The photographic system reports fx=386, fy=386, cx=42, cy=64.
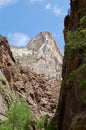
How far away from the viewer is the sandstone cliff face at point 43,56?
168500 millimetres

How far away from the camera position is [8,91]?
266 ft

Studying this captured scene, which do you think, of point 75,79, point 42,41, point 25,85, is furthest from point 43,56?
point 75,79

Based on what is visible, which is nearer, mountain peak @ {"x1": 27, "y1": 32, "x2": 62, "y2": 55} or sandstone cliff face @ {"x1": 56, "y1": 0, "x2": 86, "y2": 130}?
sandstone cliff face @ {"x1": 56, "y1": 0, "x2": 86, "y2": 130}

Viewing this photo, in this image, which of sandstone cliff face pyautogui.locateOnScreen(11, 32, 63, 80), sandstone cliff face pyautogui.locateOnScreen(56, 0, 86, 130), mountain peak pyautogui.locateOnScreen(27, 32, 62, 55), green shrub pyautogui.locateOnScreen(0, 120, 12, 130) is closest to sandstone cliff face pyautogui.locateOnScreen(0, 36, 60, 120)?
green shrub pyautogui.locateOnScreen(0, 120, 12, 130)

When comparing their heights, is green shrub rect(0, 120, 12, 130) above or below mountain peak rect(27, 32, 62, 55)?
below

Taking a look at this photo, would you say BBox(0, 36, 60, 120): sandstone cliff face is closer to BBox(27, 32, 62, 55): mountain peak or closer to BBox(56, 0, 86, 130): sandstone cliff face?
BBox(56, 0, 86, 130): sandstone cliff face

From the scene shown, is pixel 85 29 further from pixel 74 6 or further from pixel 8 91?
pixel 8 91

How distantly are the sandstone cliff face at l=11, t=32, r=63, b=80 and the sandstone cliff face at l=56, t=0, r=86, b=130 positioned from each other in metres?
116

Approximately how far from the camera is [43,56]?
587 ft

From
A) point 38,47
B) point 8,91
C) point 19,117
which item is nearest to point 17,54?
point 38,47

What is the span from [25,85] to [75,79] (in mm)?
82034

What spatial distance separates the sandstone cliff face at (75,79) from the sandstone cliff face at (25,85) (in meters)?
40.5

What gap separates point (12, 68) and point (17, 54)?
72798 mm

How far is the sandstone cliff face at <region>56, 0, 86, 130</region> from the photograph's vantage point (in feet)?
62.0
